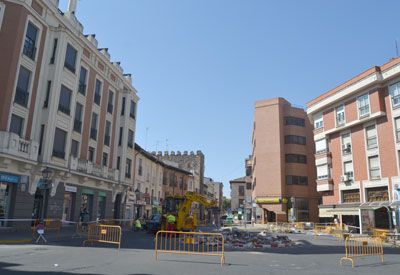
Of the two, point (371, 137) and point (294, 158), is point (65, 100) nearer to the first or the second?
point (371, 137)

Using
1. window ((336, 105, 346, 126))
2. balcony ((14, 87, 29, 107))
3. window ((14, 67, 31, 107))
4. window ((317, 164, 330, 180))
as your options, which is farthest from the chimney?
window ((317, 164, 330, 180))

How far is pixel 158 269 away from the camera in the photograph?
916cm

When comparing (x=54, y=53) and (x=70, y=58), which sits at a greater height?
(x=70, y=58)

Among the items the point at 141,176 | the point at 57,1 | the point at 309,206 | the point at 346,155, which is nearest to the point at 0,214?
the point at 57,1

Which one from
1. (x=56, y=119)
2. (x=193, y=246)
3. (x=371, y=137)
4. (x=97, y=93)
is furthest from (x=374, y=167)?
(x=56, y=119)

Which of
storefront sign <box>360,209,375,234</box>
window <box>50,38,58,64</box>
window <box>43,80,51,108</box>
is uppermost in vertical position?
window <box>50,38,58,64</box>

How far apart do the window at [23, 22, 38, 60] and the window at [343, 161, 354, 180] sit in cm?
3066

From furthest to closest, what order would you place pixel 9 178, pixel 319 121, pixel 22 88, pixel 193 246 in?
pixel 319 121
pixel 22 88
pixel 9 178
pixel 193 246

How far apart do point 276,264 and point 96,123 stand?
2241 cm

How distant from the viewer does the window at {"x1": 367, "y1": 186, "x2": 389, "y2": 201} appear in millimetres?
29747

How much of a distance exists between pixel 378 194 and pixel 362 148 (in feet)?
15.8

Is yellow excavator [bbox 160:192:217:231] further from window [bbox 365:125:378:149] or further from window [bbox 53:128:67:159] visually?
window [bbox 365:125:378:149]

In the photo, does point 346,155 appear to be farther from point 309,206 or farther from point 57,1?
point 57,1

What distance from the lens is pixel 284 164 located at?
48.8 meters
